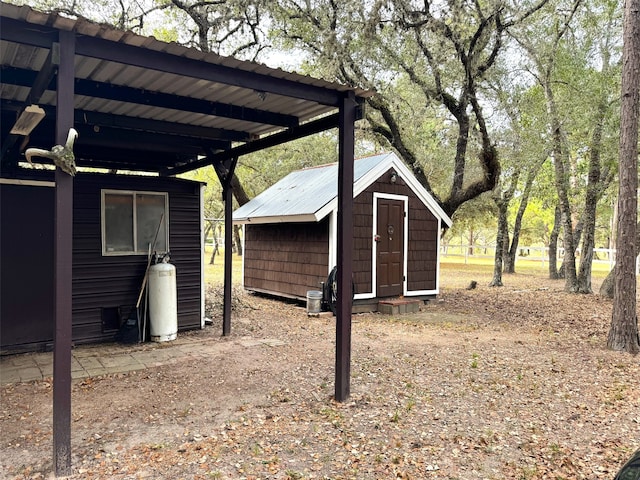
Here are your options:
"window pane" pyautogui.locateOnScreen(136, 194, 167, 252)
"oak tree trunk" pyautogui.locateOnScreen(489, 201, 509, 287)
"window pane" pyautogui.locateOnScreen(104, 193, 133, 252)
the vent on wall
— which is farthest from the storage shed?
"oak tree trunk" pyautogui.locateOnScreen(489, 201, 509, 287)

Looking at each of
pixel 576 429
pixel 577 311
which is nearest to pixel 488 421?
pixel 576 429

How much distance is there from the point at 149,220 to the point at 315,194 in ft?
12.9

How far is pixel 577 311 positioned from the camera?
9.16m

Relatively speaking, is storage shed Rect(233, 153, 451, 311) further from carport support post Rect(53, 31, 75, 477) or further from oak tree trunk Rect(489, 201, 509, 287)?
carport support post Rect(53, 31, 75, 477)

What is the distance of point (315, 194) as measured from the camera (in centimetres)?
949

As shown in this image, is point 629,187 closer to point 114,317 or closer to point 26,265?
point 114,317

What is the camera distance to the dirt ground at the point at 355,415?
9.34 ft

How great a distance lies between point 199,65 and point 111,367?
3301 mm

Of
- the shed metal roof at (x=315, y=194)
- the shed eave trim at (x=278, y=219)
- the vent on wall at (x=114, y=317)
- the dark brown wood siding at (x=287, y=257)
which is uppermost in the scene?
the shed metal roof at (x=315, y=194)

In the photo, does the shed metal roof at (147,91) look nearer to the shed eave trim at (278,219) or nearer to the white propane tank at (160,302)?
the white propane tank at (160,302)

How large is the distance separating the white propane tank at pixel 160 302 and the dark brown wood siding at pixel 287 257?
3533 mm

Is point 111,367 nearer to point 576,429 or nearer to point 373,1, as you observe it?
point 576,429

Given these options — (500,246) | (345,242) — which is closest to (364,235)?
(345,242)

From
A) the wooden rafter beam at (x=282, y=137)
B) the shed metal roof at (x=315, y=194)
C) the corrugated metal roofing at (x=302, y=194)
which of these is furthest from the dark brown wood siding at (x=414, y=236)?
the wooden rafter beam at (x=282, y=137)
